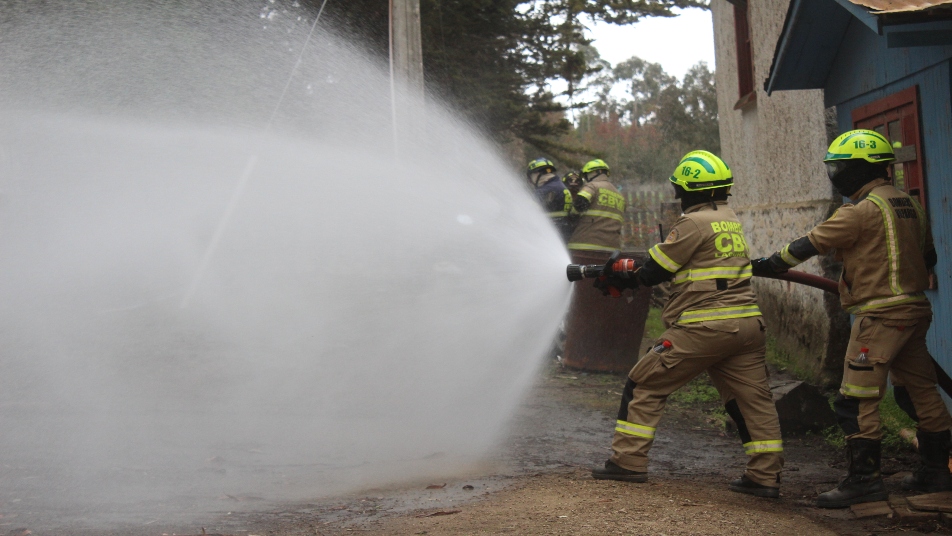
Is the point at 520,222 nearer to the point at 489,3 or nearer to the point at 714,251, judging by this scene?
the point at 714,251

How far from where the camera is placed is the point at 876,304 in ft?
14.7

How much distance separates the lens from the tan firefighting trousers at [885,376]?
4.46 metres

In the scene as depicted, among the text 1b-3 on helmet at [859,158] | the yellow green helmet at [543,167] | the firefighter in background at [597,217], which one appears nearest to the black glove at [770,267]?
the text 1b-3 on helmet at [859,158]

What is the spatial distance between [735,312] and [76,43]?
9642 millimetres

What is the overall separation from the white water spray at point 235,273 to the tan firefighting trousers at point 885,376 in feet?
7.24

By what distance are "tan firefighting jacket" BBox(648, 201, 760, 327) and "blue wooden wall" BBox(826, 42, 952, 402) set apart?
1521mm

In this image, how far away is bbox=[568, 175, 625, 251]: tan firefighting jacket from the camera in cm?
887

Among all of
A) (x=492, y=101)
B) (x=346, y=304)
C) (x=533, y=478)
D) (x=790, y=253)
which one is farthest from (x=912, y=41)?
(x=492, y=101)

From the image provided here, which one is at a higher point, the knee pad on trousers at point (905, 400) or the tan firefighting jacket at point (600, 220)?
the tan firefighting jacket at point (600, 220)

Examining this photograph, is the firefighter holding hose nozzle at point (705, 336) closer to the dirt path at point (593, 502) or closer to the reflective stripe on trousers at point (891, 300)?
the dirt path at point (593, 502)

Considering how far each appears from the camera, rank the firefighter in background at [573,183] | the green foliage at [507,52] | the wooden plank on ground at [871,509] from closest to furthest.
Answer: the wooden plank on ground at [871,509]
the firefighter in background at [573,183]
the green foliage at [507,52]

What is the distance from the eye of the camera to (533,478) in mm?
5062

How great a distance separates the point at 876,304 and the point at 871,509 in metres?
1.02

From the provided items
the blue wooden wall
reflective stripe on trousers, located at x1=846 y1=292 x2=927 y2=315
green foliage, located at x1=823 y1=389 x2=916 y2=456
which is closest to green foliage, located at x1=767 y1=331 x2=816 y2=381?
green foliage, located at x1=823 y1=389 x2=916 y2=456
